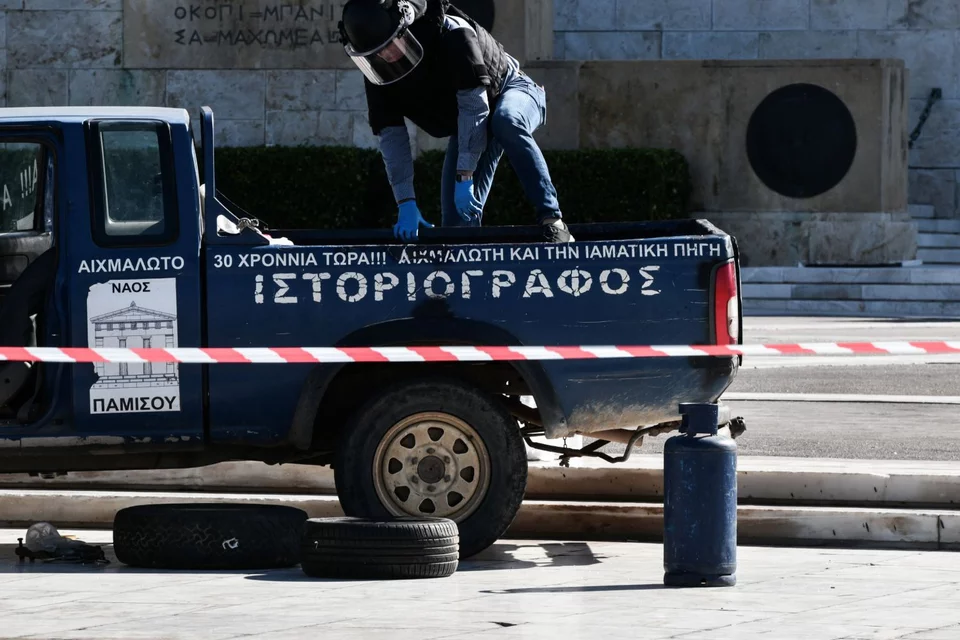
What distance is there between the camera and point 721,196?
2248cm

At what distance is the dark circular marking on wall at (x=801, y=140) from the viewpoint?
72.5 ft

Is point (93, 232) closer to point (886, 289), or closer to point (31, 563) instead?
point (31, 563)

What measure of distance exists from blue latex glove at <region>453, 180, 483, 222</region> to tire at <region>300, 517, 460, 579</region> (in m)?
2.25

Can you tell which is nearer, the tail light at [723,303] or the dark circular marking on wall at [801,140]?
the tail light at [723,303]

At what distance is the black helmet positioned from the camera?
27.5 feet

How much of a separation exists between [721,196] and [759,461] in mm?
13686

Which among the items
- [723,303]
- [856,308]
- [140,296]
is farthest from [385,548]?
[856,308]

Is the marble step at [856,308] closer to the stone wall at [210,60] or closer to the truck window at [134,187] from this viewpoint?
the stone wall at [210,60]

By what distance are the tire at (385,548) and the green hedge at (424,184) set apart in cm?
1456

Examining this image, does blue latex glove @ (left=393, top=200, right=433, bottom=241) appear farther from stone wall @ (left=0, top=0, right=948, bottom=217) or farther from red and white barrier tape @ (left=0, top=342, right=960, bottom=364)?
stone wall @ (left=0, top=0, right=948, bottom=217)

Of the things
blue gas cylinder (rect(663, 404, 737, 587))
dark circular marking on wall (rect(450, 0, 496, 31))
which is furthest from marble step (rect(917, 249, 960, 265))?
blue gas cylinder (rect(663, 404, 737, 587))

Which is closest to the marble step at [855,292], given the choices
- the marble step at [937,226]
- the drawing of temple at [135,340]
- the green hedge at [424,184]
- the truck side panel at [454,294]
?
the green hedge at [424,184]

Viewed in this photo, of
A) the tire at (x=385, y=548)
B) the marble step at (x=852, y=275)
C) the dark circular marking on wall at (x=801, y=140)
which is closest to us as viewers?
the tire at (x=385, y=548)

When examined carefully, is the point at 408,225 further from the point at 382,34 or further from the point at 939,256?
the point at 939,256
